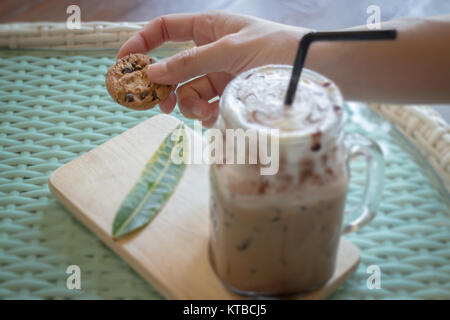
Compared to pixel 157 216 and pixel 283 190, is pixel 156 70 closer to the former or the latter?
pixel 157 216

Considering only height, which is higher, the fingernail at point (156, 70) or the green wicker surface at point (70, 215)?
the fingernail at point (156, 70)

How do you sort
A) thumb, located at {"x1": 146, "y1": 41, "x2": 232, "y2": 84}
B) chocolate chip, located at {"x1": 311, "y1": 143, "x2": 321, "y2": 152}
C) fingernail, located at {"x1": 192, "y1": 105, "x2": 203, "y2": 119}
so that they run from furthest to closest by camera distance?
fingernail, located at {"x1": 192, "y1": 105, "x2": 203, "y2": 119}
thumb, located at {"x1": 146, "y1": 41, "x2": 232, "y2": 84}
chocolate chip, located at {"x1": 311, "y1": 143, "x2": 321, "y2": 152}

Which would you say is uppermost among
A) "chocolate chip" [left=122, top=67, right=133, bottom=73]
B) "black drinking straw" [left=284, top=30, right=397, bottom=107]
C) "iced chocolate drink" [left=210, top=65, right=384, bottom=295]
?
"chocolate chip" [left=122, top=67, right=133, bottom=73]

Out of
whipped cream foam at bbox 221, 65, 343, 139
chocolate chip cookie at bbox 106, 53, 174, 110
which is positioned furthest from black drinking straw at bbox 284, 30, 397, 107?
chocolate chip cookie at bbox 106, 53, 174, 110

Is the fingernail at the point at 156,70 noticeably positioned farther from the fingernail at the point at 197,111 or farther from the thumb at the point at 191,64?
the fingernail at the point at 197,111

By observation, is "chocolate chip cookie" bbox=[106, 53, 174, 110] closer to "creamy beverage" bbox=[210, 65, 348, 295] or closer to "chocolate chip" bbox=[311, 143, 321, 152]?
"creamy beverage" bbox=[210, 65, 348, 295]

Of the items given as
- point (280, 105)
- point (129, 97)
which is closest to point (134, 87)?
point (129, 97)

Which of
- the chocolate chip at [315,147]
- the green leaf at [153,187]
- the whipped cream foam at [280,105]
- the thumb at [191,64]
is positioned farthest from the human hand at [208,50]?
the chocolate chip at [315,147]

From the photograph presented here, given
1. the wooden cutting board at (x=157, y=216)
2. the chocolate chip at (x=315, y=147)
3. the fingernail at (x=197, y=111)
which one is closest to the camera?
the chocolate chip at (x=315, y=147)
